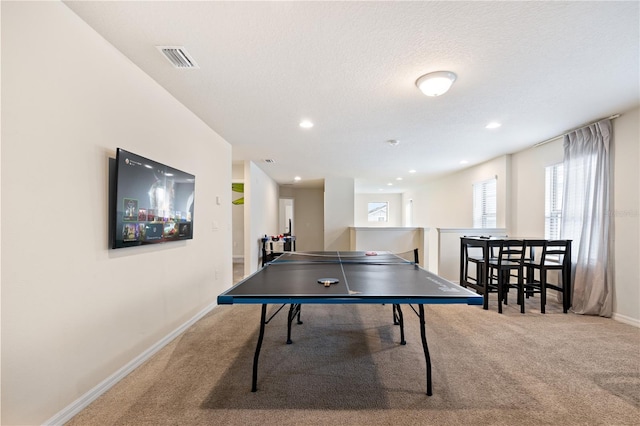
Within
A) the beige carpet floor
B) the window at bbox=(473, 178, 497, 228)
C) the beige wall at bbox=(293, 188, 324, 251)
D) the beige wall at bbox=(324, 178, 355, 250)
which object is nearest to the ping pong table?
the beige carpet floor

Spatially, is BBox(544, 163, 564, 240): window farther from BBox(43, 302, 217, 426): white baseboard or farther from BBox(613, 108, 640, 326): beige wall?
BBox(43, 302, 217, 426): white baseboard

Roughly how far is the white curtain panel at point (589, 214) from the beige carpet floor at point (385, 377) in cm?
39

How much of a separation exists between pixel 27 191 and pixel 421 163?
5771mm

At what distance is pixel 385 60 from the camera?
6.79 ft

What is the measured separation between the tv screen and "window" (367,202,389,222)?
10.5 metres

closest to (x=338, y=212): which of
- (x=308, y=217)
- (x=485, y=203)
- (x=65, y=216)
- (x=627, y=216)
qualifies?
(x=308, y=217)

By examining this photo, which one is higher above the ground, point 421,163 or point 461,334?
point 421,163

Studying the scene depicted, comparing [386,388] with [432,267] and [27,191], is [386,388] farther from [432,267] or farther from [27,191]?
[432,267]

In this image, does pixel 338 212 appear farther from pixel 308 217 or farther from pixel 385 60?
pixel 385 60

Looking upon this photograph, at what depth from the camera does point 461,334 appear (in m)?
2.80

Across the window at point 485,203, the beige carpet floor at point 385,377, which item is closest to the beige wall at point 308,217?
the window at point 485,203

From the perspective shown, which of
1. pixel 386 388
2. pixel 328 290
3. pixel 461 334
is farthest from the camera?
pixel 461 334

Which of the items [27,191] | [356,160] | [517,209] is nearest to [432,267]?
[517,209]

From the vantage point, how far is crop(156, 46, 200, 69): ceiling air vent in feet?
6.36
